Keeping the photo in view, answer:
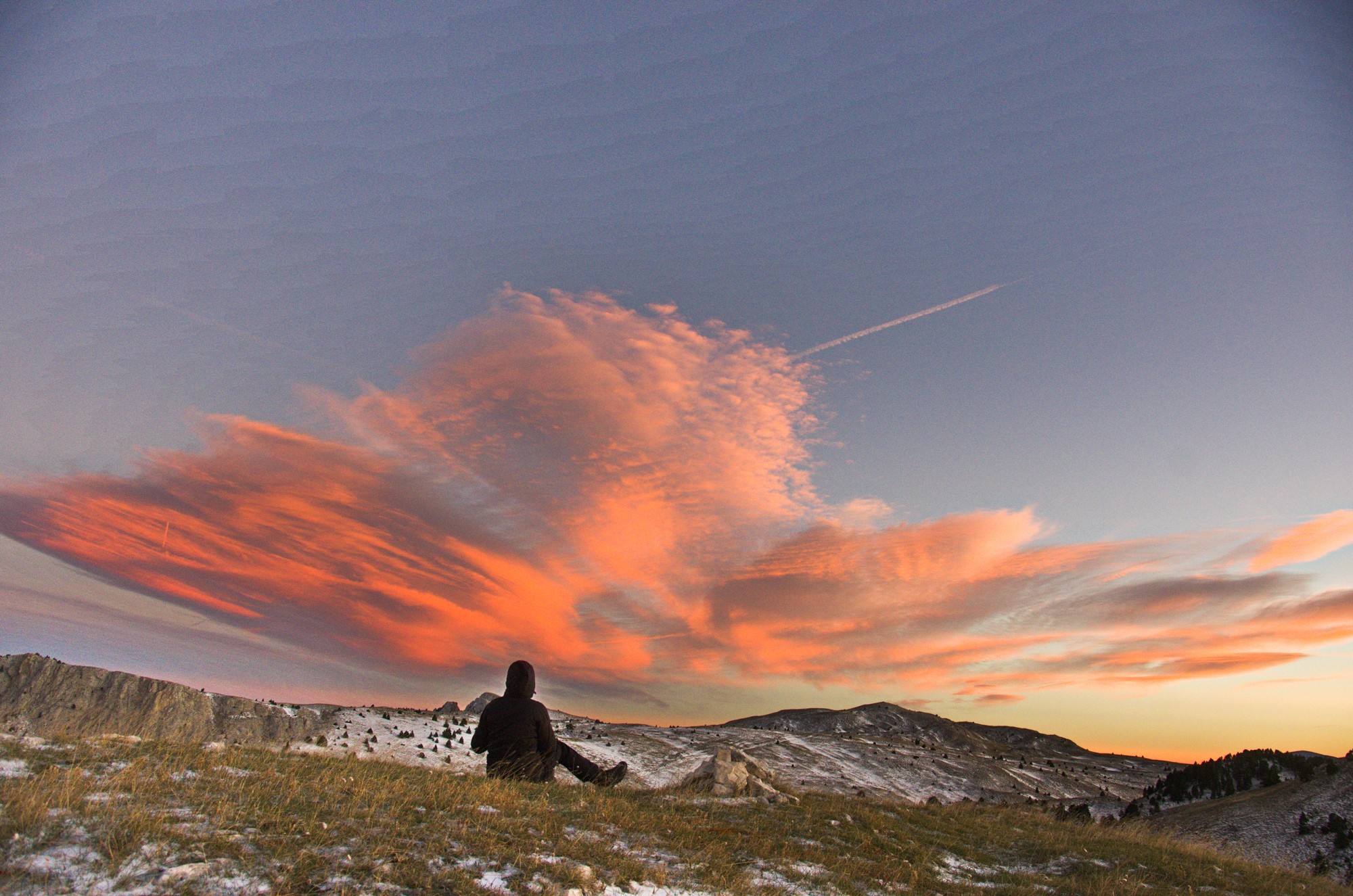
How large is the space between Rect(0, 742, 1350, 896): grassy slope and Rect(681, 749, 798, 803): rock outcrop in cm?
210

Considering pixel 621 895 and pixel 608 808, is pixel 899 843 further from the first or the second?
pixel 621 895

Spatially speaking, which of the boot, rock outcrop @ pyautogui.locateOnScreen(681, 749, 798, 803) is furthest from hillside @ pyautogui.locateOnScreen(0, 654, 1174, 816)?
the boot

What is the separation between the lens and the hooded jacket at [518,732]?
523 inches

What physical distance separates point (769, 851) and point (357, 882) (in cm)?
701

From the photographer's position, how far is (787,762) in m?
39.9

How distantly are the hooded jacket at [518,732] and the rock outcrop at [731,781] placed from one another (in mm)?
6623

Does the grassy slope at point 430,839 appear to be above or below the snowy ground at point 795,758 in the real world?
above

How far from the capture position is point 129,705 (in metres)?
32.1

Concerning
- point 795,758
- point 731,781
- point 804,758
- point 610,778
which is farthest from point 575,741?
point 610,778

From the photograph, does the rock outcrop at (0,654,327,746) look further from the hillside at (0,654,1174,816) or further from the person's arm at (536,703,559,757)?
the person's arm at (536,703,559,757)

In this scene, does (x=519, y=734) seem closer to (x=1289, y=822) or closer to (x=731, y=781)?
Result: (x=731, y=781)

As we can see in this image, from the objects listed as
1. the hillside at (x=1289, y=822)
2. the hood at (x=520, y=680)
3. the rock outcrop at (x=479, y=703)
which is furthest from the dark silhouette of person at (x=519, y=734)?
the rock outcrop at (x=479, y=703)

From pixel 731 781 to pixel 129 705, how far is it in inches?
1220

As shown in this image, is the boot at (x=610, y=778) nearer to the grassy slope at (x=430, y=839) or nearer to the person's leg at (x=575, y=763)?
the person's leg at (x=575, y=763)
